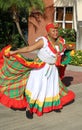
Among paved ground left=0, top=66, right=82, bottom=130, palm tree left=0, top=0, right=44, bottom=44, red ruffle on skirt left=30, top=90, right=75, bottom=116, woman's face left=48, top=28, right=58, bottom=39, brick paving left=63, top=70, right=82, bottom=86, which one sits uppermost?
palm tree left=0, top=0, right=44, bottom=44

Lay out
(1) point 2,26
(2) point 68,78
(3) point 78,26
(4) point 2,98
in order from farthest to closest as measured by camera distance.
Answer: (1) point 2,26
(3) point 78,26
(2) point 68,78
(4) point 2,98

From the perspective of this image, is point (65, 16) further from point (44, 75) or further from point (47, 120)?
point (47, 120)

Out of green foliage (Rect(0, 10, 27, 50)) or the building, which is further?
green foliage (Rect(0, 10, 27, 50))

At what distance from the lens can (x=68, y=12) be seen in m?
20.7

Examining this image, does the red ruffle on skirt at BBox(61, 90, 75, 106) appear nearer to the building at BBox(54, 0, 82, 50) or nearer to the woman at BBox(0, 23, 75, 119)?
the woman at BBox(0, 23, 75, 119)

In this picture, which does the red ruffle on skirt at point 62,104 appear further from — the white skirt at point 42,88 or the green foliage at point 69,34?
the green foliage at point 69,34

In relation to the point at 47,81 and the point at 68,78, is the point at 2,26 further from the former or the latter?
the point at 47,81

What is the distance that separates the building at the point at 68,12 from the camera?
19094 mm

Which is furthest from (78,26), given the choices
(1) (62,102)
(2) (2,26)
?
(1) (62,102)

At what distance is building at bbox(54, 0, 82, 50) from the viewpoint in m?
19.1

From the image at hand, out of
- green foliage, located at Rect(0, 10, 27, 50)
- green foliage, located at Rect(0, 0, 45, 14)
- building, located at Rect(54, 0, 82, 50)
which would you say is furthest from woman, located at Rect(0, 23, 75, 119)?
green foliage, located at Rect(0, 10, 27, 50)

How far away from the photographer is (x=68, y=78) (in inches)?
438

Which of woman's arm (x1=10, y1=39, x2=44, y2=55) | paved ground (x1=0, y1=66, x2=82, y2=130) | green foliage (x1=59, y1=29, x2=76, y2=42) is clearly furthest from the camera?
green foliage (x1=59, y1=29, x2=76, y2=42)

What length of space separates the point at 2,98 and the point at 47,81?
951 mm
